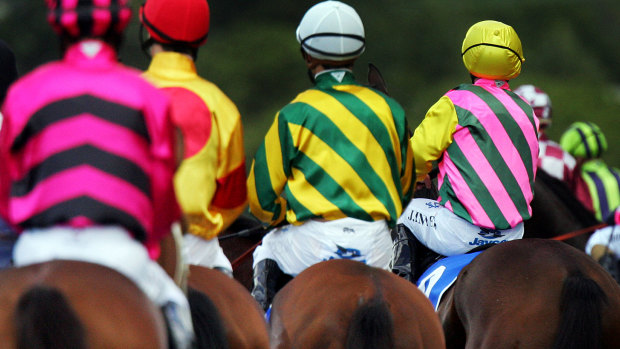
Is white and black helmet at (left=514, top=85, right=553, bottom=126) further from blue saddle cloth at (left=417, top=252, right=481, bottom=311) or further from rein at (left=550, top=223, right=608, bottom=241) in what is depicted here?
blue saddle cloth at (left=417, top=252, right=481, bottom=311)

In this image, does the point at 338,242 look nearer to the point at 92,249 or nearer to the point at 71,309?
the point at 92,249

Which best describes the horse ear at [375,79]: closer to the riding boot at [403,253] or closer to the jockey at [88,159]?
the riding boot at [403,253]

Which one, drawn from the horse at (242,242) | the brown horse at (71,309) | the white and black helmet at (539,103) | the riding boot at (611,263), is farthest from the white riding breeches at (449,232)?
the white and black helmet at (539,103)

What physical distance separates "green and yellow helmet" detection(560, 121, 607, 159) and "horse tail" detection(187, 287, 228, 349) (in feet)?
27.7

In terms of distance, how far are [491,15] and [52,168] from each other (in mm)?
22126

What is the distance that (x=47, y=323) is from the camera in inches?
123

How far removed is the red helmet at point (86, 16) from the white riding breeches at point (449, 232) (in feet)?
9.38

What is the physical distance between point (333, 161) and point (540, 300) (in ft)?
3.64

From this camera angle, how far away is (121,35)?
12.2 ft

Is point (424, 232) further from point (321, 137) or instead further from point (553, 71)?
point (553, 71)

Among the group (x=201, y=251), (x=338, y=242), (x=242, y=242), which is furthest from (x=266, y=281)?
(x=242, y=242)

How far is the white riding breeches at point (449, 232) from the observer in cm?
612

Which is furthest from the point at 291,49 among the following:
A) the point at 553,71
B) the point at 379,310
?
the point at 379,310

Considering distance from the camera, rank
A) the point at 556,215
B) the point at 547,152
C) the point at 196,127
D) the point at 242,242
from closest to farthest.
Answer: the point at 196,127
the point at 242,242
the point at 556,215
the point at 547,152
